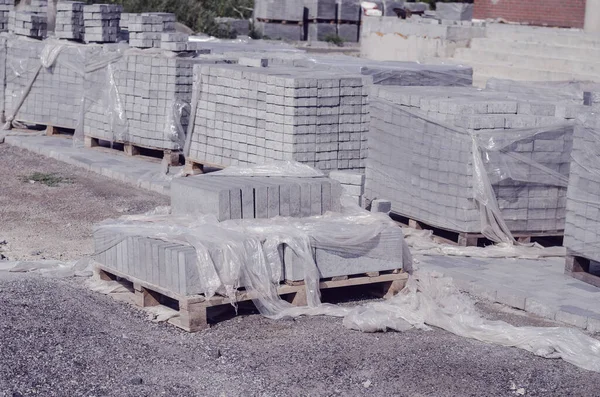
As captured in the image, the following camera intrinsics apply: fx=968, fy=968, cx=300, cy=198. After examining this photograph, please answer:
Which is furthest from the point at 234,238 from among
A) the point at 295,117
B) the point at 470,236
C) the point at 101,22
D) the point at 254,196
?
the point at 101,22

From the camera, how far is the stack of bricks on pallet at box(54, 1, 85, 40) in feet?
47.6

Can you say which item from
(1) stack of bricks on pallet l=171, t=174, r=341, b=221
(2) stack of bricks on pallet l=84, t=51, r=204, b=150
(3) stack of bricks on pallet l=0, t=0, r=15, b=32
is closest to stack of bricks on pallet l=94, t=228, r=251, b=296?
(1) stack of bricks on pallet l=171, t=174, r=341, b=221

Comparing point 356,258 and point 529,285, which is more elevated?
point 356,258

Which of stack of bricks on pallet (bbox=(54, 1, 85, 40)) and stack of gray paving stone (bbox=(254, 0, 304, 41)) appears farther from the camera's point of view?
stack of gray paving stone (bbox=(254, 0, 304, 41))

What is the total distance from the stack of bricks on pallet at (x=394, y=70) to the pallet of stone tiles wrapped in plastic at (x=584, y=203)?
367cm

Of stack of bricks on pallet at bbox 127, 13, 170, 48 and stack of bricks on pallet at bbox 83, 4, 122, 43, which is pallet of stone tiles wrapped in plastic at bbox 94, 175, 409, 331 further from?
stack of bricks on pallet at bbox 83, 4, 122, 43

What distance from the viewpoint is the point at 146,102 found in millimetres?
12914

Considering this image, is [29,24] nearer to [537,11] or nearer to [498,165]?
[498,165]

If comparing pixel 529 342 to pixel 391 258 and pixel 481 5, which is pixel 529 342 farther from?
pixel 481 5

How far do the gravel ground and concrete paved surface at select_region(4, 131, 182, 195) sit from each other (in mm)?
4437

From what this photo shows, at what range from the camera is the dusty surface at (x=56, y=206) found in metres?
9.18

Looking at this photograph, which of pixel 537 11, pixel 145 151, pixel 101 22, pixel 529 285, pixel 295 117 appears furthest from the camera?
pixel 537 11

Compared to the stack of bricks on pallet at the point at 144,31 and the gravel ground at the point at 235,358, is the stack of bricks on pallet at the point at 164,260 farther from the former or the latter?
the stack of bricks on pallet at the point at 144,31

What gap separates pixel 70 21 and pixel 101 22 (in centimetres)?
67
